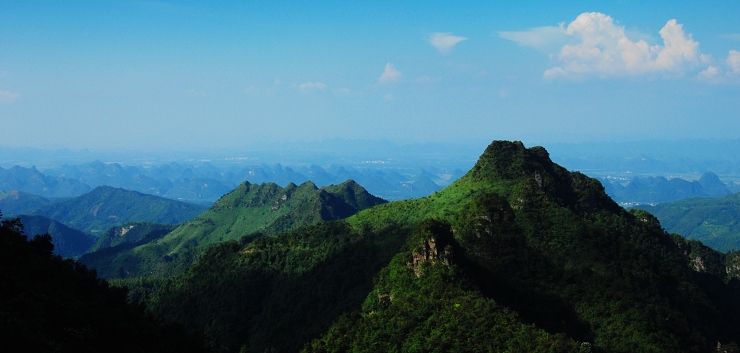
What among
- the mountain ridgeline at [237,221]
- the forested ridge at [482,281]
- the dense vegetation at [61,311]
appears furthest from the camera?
the mountain ridgeline at [237,221]

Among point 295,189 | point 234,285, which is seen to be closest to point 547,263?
point 234,285

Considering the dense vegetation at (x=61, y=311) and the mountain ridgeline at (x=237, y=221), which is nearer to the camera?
the dense vegetation at (x=61, y=311)

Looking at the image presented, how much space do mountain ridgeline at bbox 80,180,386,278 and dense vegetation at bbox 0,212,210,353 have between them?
91.5 metres

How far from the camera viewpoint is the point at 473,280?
44.7 meters

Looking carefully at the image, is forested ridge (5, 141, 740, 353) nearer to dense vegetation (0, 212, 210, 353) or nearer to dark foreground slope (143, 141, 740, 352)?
dark foreground slope (143, 141, 740, 352)

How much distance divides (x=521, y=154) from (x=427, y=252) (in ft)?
100

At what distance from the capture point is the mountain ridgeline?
134 metres

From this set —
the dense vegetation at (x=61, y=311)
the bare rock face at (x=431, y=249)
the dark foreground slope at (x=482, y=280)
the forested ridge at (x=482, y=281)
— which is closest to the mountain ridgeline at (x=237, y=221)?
the forested ridge at (x=482, y=281)

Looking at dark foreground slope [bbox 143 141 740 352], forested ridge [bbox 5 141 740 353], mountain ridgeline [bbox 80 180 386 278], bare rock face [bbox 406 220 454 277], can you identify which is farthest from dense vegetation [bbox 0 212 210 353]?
mountain ridgeline [bbox 80 180 386 278]

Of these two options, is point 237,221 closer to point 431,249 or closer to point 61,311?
point 431,249

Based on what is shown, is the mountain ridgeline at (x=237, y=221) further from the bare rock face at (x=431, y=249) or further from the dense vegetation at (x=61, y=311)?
the dense vegetation at (x=61, y=311)

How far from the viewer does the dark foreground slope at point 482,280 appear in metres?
40.4

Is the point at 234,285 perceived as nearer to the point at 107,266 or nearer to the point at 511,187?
the point at 511,187

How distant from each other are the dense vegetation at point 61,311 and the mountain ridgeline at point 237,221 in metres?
91.5
